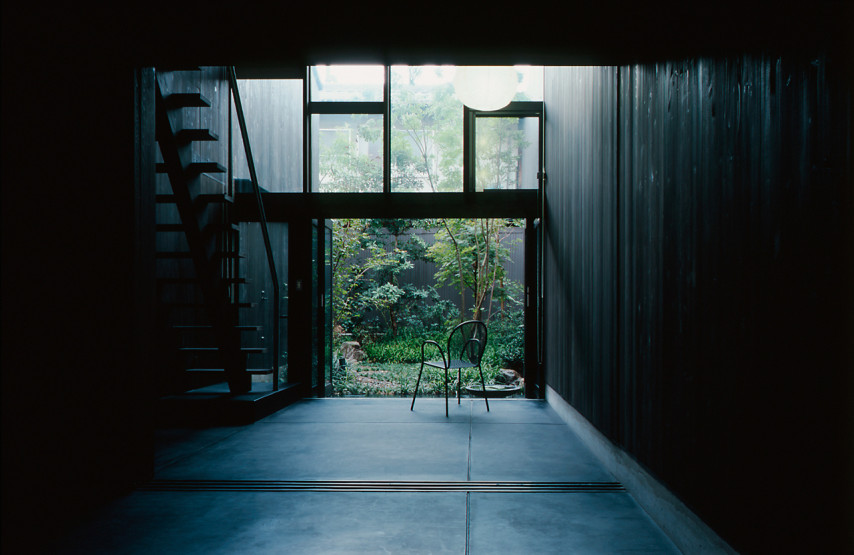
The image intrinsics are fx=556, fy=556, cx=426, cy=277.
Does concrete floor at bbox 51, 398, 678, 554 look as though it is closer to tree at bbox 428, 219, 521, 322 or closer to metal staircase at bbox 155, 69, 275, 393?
metal staircase at bbox 155, 69, 275, 393

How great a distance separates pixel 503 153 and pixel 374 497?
13.8ft

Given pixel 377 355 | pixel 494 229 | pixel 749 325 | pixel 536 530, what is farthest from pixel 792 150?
pixel 377 355

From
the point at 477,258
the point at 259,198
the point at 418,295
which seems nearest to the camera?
the point at 259,198

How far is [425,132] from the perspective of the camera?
19.6 ft

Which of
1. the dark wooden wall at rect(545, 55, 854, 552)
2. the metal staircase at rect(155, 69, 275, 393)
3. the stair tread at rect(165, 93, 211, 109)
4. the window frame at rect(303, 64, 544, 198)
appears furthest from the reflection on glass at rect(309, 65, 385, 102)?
the dark wooden wall at rect(545, 55, 854, 552)

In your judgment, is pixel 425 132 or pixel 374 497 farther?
pixel 425 132

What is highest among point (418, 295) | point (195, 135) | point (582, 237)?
point (195, 135)

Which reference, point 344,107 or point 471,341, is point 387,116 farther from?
point 471,341

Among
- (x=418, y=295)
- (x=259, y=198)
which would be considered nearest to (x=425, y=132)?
(x=259, y=198)

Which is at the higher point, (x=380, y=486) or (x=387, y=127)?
(x=387, y=127)

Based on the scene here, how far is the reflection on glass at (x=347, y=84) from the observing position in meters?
6.03

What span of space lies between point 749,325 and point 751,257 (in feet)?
0.67

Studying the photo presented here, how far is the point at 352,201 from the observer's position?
5.94 meters

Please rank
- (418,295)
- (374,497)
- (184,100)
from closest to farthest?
(374,497) < (184,100) < (418,295)
